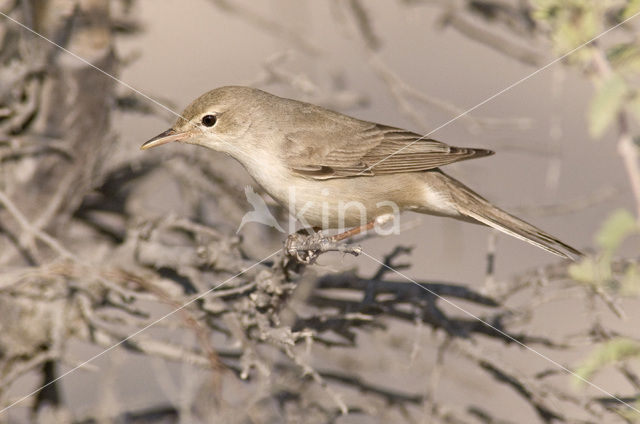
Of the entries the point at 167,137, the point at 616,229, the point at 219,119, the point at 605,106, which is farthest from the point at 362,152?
the point at 616,229

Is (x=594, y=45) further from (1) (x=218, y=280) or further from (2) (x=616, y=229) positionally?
(1) (x=218, y=280)

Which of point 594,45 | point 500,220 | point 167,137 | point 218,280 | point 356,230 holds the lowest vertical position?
point 218,280

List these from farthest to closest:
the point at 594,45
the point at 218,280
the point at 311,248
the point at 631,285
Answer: the point at 218,280, the point at 311,248, the point at 594,45, the point at 631,285

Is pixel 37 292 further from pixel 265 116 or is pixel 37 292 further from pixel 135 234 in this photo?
pixel 265 116

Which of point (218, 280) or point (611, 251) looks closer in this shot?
point (611, 251)

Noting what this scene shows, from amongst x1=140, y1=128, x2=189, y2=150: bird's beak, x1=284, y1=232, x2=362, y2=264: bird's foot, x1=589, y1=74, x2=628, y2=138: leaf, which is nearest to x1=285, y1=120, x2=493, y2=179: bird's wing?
x1=140, y1=128, x2=189, y2=150: bird's beak

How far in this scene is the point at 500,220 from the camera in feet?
12.2

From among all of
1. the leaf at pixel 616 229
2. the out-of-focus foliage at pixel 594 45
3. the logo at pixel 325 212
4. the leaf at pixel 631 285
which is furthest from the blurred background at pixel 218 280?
the leaf at pixel 616 229

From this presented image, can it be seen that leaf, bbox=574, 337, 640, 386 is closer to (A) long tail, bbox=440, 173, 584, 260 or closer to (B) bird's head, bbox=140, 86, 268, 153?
(A) long tail, bbox=440, 173, 584, 260

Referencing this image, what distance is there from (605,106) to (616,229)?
28 centimetres

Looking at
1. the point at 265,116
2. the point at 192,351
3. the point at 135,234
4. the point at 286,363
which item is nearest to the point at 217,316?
the point at 192,351

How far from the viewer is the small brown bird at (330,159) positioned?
12.1 ft

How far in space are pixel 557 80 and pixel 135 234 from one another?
83.4 inches

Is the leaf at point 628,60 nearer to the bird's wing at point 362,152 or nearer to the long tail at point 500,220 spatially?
the long tail at point 500,220
